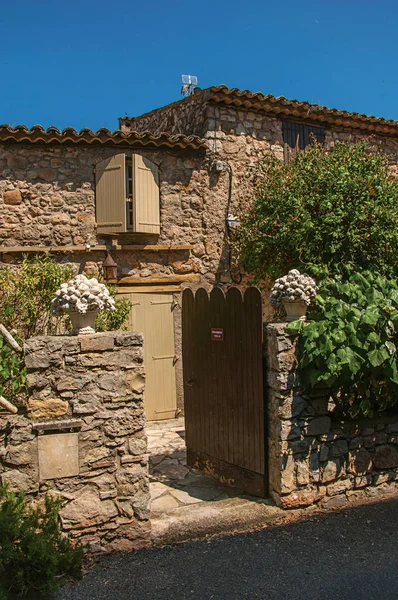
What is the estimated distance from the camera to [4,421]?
12.8ft

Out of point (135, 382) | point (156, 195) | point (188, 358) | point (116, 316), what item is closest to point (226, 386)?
point (188, 358)

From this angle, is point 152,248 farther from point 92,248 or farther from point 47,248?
point 47,248

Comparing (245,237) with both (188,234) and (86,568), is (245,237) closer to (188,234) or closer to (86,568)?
(188,234)

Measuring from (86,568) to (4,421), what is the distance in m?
1.23

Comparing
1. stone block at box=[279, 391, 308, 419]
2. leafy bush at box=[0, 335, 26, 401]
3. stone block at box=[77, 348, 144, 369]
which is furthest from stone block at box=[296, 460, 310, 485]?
leafy bush at box=[0, 335, 26, 401]

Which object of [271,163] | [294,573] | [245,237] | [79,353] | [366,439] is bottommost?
→ [294,573]

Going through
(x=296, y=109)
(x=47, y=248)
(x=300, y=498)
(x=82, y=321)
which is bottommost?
(x=300, y=498)

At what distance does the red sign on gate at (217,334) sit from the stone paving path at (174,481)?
1495mm

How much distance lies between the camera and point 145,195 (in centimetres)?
815

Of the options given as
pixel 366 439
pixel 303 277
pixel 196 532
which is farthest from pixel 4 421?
pixel 366 439

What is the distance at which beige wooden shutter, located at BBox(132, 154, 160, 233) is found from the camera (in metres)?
8.01

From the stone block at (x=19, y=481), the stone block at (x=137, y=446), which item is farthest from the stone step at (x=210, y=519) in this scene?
the stone block at (x=19, y=481)

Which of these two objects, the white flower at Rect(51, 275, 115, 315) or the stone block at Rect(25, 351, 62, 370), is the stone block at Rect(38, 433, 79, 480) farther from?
the white flower at Rect(51, 275, 115, 315)

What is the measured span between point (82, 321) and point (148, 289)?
4.17 m
